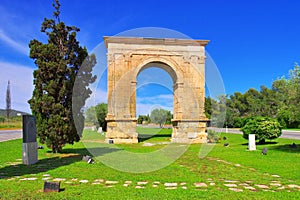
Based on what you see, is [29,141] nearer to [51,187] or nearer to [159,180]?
[51,187]

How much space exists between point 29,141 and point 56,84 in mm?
2794

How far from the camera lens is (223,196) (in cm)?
562

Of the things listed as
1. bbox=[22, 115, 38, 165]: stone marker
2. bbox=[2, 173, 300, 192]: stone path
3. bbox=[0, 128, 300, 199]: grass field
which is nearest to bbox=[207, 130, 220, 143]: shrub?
bbox=[0, 128, 300, 199]: grass field

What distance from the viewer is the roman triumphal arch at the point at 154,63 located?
1883cm

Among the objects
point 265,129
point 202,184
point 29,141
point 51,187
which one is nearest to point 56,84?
point 29,141

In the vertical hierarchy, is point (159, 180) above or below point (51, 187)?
below

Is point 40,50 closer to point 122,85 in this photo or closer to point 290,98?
point 122,85

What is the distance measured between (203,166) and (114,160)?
12.3ft

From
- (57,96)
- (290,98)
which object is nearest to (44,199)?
(57,96)

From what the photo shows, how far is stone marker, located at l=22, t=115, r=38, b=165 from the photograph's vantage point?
31.8 ft

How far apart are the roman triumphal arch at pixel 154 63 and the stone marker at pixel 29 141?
8.51 metres

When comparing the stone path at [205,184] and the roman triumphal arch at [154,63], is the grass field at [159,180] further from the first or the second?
the roman triumphal arch at [154,63]

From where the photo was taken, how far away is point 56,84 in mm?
11359

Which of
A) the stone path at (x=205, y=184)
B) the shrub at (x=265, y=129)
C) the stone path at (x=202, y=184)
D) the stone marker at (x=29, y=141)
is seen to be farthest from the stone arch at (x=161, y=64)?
the stone path at (x=202, y=184)
